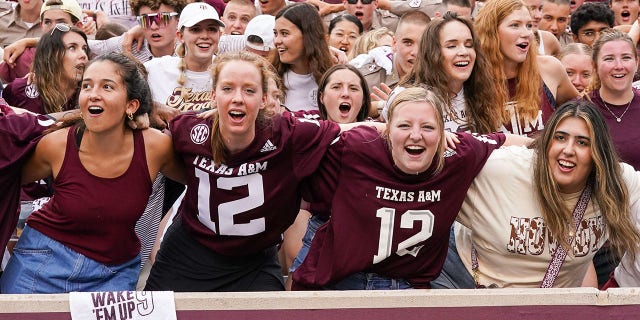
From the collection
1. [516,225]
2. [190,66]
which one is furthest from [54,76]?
[516,225]

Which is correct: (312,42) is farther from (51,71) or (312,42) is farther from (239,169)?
(239,169)

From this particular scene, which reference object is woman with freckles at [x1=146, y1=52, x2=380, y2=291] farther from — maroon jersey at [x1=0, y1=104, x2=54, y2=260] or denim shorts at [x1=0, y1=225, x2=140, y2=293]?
maroon jersey at [x1=0, y1=104, x2=54, y2=260]

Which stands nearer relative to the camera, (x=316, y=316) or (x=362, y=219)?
(x=316, y=316)

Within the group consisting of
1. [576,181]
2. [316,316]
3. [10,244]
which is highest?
[576,181]

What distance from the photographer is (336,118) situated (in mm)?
5824

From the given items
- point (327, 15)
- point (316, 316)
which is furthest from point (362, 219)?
point (327, 15)

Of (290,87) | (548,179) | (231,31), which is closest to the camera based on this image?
(548,179)

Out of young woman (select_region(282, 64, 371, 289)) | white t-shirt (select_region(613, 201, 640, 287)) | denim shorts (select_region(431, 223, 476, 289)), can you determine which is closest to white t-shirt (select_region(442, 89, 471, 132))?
young woman (select_region(282, 64, 371, 289))

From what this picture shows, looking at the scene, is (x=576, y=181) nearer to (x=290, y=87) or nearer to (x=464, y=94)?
(x=464, y=94)

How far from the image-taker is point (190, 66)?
21.3 feet

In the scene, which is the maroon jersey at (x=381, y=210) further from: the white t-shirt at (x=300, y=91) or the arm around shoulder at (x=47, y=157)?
the white t-shirt at (x=300, y=91)

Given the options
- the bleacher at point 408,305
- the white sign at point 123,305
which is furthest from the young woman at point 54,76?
the bleacher at point 408,305

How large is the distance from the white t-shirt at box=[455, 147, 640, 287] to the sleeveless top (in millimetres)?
1479

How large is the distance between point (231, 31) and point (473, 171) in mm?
3550
